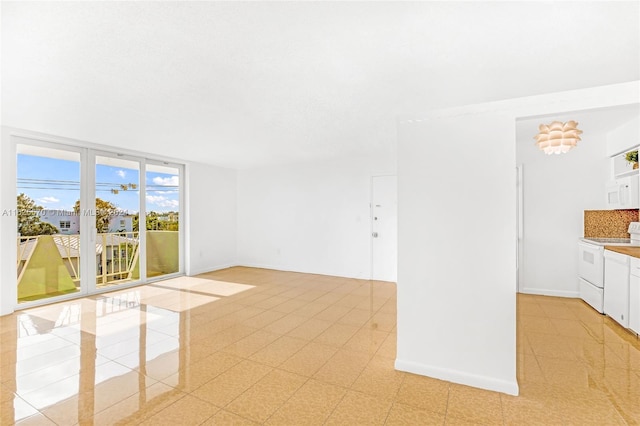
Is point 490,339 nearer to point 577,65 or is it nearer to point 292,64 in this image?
point 577,65

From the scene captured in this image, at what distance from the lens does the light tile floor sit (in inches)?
79.7

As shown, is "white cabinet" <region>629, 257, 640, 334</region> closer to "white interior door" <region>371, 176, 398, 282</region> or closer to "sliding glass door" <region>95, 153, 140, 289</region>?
"white interior door" <region>371, 176, 398, 282</region>

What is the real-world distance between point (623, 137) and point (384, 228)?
371 centimetres

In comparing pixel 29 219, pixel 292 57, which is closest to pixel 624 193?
pixel 292 57

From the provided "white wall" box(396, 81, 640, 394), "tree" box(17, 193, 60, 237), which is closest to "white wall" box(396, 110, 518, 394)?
"white wall" box(396, 81, 640, 394)

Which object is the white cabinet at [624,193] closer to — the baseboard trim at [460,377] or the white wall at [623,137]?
the white wall at [623,137]

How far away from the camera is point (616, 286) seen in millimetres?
3564

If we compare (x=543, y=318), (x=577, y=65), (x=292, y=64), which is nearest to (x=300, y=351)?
(x=292, y=64)

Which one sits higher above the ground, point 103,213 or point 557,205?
point 557,205

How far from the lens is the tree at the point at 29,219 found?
425cm

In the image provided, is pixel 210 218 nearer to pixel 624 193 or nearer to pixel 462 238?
pixel 462 238

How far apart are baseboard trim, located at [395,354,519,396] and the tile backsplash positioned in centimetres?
387

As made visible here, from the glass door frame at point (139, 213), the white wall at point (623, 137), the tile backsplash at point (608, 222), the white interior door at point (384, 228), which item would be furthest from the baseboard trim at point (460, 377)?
the glass door frame at point (139, 213)

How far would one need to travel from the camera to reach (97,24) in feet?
5.99
